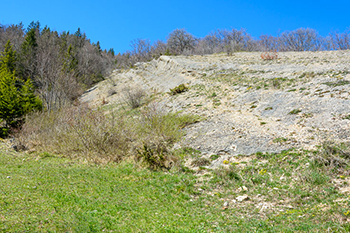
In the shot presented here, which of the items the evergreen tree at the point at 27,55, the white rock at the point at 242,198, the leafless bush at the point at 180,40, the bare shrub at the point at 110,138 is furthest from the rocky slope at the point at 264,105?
the evergreen tree at the point at 27,55

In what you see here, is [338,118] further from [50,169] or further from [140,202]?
[50,169]

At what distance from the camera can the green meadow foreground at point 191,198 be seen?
431 centimetres

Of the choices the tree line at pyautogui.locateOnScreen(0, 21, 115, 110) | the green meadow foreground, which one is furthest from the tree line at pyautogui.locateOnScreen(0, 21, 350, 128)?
the green meadow foreground

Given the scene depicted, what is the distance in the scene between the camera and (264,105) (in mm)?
11188

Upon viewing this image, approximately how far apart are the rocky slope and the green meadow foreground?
1092mm

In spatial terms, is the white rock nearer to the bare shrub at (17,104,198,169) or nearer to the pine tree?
the bare shrub at (17,104,198,169)

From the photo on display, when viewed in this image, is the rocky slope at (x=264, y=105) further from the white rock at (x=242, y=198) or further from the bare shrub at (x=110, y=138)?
the white rock at (x=242, y=198)

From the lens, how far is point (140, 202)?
553 cm

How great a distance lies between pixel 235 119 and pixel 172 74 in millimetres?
13644

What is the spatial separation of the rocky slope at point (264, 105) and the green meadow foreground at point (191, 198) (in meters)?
1.09

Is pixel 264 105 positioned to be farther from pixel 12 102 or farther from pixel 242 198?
pixel 12 102

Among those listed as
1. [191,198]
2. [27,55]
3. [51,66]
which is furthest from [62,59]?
[191,198]

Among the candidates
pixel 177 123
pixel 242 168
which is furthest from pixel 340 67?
pixel 242 168

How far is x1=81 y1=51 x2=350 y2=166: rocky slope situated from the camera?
7.73 meters
